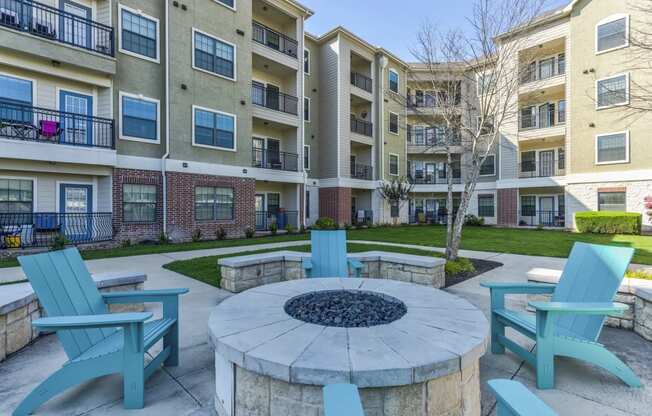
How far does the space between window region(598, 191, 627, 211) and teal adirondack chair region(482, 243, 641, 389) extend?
1878 centimetres

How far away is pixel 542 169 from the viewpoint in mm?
21484

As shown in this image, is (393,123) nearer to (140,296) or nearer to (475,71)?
(475,71)

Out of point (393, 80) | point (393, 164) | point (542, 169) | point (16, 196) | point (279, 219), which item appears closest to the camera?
point (16, 196)

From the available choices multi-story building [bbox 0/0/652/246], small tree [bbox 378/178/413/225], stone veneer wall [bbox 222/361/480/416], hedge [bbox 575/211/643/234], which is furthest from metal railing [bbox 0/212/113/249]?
hedge [bbox 575/211/643/234]

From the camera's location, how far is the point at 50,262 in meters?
2.72

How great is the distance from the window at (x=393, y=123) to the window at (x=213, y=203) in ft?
46.4

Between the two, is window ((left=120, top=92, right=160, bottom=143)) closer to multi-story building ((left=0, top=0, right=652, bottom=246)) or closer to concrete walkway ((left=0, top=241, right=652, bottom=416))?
multi-story building ((left=0, top=0, right=652, bottom=246))

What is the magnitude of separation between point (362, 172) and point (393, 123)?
5.14 meters

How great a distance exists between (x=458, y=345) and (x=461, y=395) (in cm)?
30

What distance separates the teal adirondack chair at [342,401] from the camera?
137cm

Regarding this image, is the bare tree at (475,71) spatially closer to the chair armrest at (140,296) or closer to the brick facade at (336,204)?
the chair armrest at (140,296)

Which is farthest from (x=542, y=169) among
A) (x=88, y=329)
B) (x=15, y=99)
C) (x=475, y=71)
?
(x=15, y=99)

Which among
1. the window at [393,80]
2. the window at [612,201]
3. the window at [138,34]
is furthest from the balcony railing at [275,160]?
the window at [612,201]

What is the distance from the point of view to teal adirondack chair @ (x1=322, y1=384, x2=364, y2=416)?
1371 mm
